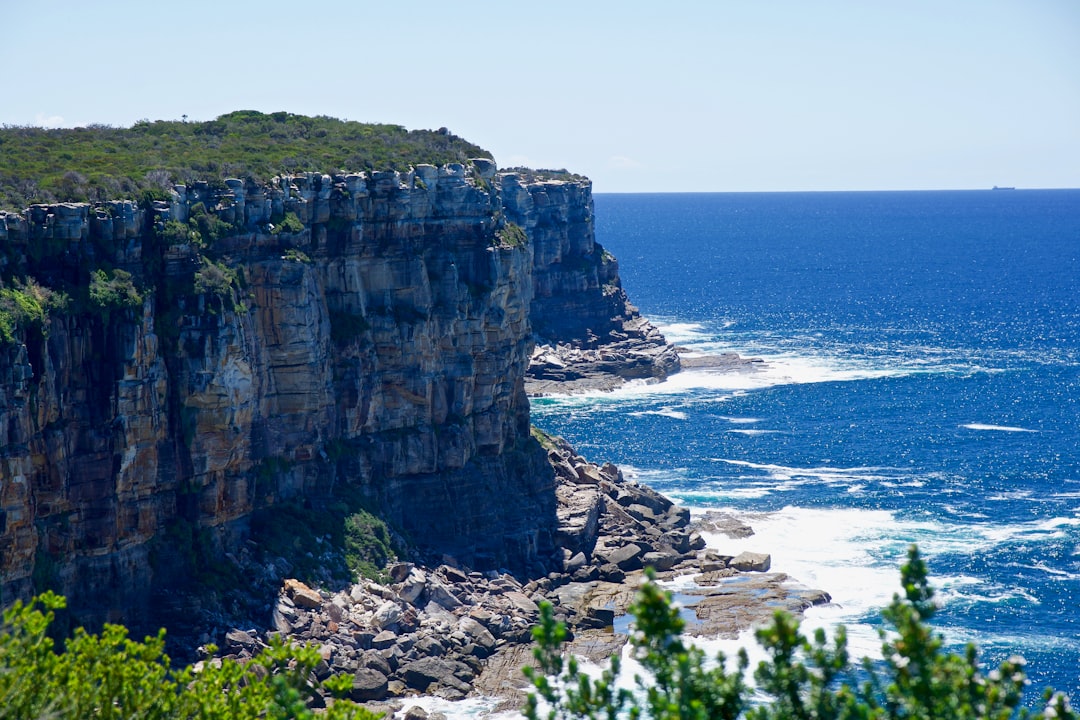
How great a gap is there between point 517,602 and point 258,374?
18.4m

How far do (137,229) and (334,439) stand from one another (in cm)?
1833

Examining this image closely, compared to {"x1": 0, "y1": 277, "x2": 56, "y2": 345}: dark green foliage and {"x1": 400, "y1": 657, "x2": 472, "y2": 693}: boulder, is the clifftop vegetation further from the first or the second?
{"x1": 400, "y1": 657, "x2": 472, "y2": 693}: boulder

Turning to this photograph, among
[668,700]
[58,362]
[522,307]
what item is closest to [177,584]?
[58,362]

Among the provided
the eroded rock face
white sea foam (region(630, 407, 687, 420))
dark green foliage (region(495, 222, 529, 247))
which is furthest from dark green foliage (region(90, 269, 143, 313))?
white sea foam (region(630, 407, 687, 420))

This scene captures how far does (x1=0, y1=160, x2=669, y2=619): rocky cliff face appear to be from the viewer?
→ 6488 centimetres

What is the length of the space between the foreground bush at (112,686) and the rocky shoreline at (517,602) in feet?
77.2

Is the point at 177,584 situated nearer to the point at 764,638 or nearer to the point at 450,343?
the point at 450,343

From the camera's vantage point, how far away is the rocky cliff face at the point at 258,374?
64875 millimetres

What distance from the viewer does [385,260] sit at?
84625mm

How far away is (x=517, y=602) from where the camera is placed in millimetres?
78500

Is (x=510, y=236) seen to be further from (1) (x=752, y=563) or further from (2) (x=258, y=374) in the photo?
(1) (x=752, y=563)

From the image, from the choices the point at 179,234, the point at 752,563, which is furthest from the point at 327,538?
the point at 752,563

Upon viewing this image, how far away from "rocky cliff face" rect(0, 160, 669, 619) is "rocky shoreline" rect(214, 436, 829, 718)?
125 inches

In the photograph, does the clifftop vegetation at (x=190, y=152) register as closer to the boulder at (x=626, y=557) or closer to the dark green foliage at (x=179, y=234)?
the dark green foliage at (x=179, y=234)
